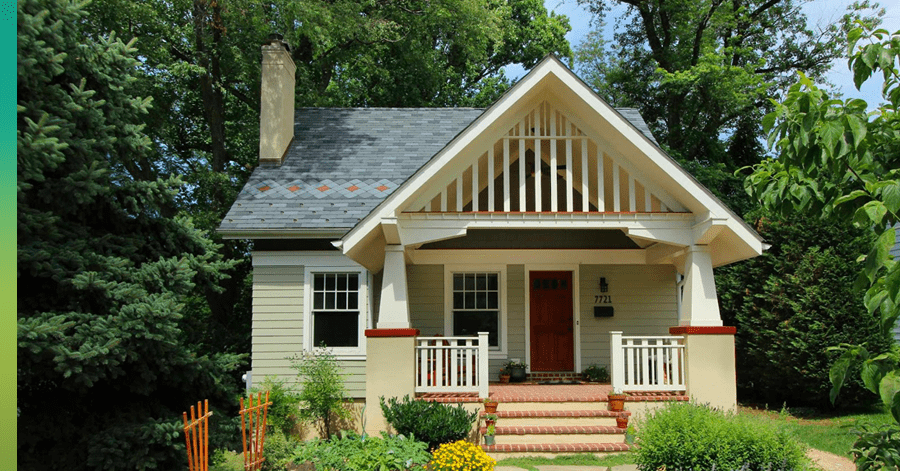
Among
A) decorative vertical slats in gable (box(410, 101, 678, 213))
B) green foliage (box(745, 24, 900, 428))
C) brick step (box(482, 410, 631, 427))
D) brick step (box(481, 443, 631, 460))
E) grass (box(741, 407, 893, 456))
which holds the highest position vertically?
decorative vertical slats in gable (box(410, 101, 678, 213))

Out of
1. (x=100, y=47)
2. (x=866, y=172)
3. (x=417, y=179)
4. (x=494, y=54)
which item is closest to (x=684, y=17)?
(x=494, y=54)

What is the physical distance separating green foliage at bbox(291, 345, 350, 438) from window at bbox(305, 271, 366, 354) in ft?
0.96

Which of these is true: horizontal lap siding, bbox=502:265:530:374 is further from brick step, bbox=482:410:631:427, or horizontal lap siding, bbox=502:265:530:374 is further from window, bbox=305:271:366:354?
brick step, bbox=482:410:631:427

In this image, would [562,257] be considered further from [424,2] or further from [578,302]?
[424,2]

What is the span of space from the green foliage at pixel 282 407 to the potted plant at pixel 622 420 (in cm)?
511

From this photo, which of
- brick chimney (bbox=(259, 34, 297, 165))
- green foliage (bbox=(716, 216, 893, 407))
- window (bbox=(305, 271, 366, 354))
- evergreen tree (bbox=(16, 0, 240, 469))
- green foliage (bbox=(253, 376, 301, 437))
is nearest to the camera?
evergreen tree (bbox=(16, 0, 240, 469))

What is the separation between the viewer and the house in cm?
1026

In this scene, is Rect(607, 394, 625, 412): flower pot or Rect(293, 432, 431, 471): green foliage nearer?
Rect(293, 432, 431, 471): green foliage

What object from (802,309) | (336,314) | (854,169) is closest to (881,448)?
(854,169)

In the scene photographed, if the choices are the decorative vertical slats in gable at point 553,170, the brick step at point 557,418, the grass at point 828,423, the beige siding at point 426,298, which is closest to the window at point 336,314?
the beige siding at point 426,298

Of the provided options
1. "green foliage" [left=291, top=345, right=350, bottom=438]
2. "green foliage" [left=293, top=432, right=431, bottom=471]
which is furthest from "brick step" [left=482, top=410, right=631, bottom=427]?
"green foliage" [left=291, top=345, right=350, bottom=438]

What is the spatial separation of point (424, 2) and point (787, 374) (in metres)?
13.0

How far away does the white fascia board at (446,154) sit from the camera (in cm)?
988

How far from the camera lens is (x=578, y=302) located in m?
13.4
